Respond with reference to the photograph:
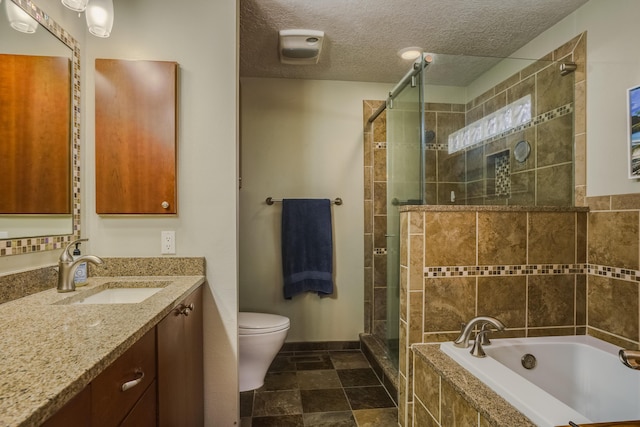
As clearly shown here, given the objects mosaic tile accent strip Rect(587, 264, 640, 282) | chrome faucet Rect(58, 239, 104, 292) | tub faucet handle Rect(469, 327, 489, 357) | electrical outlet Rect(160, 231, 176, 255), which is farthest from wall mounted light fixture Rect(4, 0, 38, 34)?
mosaic tile accent strip Rect(587, 264, 640, 282)

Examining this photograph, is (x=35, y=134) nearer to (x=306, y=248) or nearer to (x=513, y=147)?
(x=306, y=248)

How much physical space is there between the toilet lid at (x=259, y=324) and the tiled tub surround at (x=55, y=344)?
2.77 feet

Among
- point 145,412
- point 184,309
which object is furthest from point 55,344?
point 184,309

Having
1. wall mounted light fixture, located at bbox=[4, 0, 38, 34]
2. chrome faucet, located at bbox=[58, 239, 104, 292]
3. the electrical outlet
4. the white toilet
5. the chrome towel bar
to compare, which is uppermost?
wall mounted light fixture, located at bbox=[4, 0, 38, 34]

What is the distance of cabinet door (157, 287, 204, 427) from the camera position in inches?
43.8

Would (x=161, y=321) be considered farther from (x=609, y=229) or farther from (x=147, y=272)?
(x=609, y=229)

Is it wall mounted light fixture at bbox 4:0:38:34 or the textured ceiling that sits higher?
the textured ceiling

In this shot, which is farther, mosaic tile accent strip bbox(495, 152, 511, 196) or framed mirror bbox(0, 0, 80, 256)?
mosaic tile accent strip bbox(495, 152, 511, 196)

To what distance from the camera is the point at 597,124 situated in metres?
1.73

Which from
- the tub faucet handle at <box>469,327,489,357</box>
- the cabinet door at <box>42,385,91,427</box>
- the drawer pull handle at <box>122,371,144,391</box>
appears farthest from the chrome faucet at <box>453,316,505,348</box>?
the cabinet door at <box>42,385,91,427</box>

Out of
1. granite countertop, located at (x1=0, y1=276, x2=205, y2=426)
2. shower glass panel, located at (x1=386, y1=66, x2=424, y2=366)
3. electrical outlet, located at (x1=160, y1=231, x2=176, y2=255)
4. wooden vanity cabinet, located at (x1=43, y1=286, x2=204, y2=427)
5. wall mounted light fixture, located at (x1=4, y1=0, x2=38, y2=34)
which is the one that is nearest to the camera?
granite countertop, located at (x1=0, y1=276, x2=205, y2=426)

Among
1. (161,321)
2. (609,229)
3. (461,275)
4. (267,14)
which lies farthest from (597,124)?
(161,321)

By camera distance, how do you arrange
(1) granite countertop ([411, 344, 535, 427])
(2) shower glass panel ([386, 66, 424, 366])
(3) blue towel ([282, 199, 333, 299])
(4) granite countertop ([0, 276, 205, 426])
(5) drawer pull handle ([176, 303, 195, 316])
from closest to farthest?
1. (4) granite countertop ([0, 276, 205, 426])
2. (1) granite countertop ([411, 344, 535, 427])
3. (5) drawer pull handle ([176, 303, 195, 316])
4. (2) shower glass panel ([386, 66, 424, 366])
5. (3) blue towel ([282, 199, 333, 299])

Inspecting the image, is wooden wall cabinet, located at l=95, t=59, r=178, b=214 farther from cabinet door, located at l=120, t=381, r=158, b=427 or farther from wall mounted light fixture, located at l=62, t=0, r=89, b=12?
cabinet door, located at l=120, t=381, r=158, b=427
